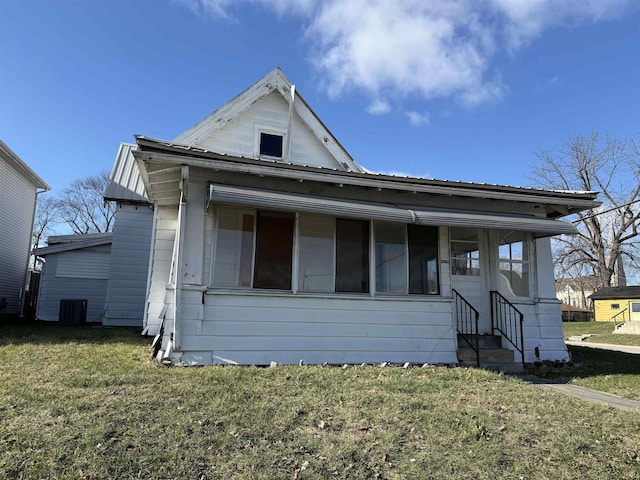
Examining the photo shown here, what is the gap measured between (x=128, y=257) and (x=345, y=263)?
8.60 metres

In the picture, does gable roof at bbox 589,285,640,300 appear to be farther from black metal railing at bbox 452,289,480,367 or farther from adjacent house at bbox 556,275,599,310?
black metal railing at bbox 452,289,480,367

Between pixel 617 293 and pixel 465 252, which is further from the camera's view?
pixel 617 293

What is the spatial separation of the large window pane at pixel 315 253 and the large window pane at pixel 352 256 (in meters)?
0.15

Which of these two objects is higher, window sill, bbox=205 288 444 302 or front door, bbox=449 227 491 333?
front door, bbox=449 227 491 333

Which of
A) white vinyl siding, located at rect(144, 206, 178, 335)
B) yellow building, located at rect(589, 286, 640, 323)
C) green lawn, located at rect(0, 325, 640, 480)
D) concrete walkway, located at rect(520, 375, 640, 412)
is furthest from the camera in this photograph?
yellow building, located at rect(589, 286, 640, 323)

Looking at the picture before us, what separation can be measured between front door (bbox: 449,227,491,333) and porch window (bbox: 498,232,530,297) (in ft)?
1.07

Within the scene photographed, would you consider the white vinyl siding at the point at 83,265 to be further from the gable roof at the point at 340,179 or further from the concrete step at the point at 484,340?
the concrete step at the point at 484,340

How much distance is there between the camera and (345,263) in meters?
7.14

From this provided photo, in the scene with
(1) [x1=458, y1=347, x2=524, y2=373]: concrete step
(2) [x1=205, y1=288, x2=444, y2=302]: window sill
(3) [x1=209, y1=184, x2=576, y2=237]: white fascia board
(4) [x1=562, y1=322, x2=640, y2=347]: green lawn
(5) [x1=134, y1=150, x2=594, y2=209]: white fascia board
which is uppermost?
(5) [x1=134, y1=150, x2=594, y2=209]: white fascia board

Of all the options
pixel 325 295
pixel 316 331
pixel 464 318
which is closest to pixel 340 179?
pixel 325 295

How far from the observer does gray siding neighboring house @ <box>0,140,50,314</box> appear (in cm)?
1501

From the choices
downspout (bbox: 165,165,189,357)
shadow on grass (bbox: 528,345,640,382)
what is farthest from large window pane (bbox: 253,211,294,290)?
shadow on grass (bbox: 528,345,640,382)

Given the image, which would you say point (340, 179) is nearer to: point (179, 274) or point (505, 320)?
point (179, 274)

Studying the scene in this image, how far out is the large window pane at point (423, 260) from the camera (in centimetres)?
748
